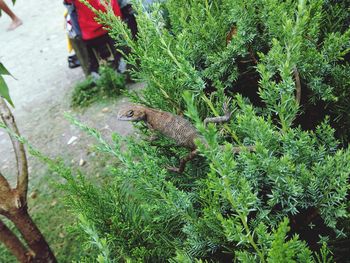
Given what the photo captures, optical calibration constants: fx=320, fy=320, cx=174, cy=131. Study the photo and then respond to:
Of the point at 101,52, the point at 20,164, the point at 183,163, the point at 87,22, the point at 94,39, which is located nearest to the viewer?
the point at 183,163

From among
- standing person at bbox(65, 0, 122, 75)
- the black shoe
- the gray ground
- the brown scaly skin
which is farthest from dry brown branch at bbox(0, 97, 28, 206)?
the black shoe

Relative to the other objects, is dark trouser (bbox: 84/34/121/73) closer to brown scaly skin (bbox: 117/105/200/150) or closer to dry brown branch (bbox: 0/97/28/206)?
dry brown branch (bbox: 0/97/28/206)

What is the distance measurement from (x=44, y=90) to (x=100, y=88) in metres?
1.56

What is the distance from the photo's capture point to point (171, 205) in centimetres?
97

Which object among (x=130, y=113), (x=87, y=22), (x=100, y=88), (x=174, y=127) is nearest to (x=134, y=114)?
(x=130, y=113)

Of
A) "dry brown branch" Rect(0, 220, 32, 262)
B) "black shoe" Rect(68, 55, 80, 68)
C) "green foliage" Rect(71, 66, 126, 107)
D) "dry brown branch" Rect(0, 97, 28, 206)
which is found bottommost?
"green foliage" Rect(71, 66, 126, 107)

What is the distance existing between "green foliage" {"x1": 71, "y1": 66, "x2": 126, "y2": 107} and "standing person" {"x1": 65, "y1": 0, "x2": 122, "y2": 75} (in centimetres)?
33

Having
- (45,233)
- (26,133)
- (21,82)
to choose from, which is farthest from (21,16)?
(45,233)

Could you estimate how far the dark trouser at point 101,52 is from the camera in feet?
18.1

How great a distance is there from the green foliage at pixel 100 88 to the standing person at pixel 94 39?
1.08 ft

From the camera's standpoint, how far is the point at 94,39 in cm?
543

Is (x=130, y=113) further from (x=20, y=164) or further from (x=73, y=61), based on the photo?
(x=73, y=61)

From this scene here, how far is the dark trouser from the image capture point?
552 centimetres

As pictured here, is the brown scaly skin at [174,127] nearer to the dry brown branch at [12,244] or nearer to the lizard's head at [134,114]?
the lizard's head at [134,114]
